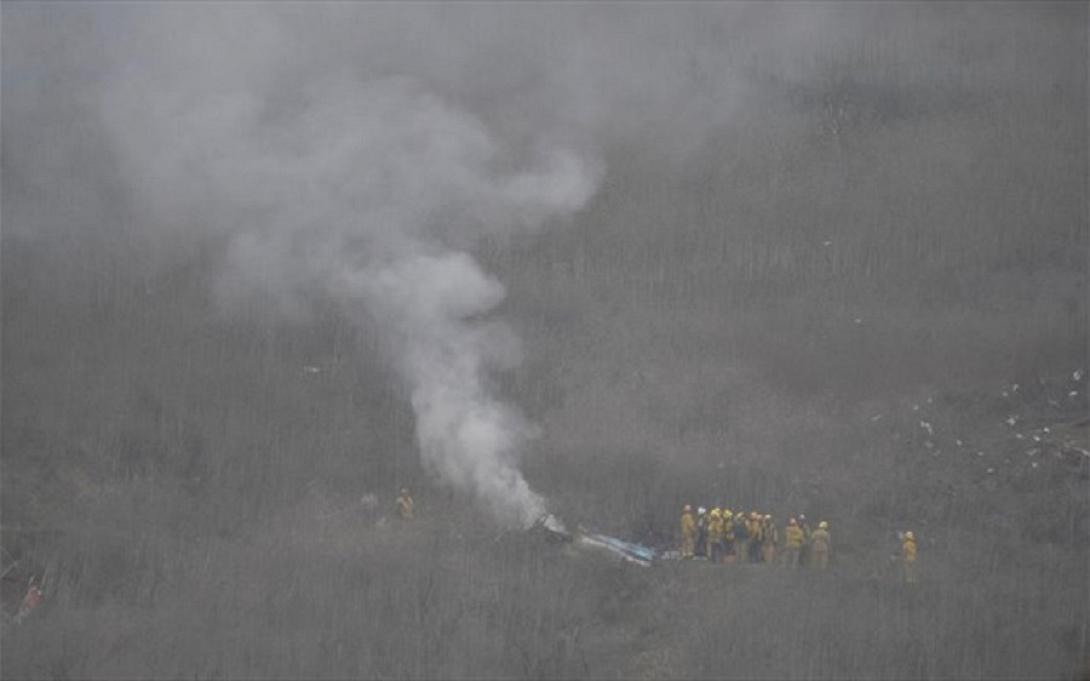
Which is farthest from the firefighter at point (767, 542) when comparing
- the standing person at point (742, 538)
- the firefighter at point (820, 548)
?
the firefighter at point (820, 548)

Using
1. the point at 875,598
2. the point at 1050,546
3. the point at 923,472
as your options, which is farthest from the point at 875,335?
the point at 875,598

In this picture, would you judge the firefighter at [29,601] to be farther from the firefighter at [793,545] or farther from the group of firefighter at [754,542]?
the firefighter at [793,545]

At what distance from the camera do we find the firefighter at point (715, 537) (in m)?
25.4

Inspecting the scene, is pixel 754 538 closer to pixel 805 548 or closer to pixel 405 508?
pixel 805 548

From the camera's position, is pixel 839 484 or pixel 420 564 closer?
pixel 420 564

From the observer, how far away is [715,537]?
2539cm

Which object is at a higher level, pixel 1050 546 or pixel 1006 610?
pixel 1050 546

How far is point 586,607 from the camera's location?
2350 cm

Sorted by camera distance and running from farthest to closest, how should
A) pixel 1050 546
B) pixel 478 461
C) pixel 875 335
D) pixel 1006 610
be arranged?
pixel 875 335, pixel 478 461, pixel 1050 546, pixel 1006 610

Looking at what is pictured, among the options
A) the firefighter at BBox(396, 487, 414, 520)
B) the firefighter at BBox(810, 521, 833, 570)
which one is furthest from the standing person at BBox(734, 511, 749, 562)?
the firefighter at BBox(396, 487, 414, 520)

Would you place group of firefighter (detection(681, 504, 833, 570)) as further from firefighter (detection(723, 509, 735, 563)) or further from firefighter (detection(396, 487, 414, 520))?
firefighter (detection(396, 487, 414, 520))

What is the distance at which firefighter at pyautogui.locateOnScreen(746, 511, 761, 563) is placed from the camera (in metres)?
25.6

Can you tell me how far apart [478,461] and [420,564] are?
3.80m

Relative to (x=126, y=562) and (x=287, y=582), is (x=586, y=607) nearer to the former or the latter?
(x=287, y=582)
